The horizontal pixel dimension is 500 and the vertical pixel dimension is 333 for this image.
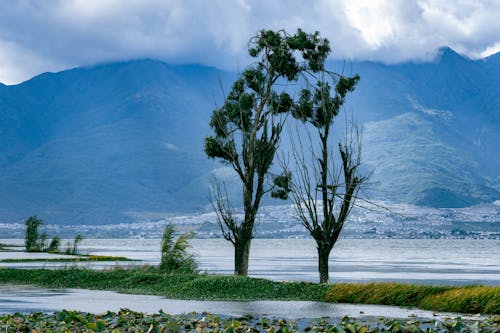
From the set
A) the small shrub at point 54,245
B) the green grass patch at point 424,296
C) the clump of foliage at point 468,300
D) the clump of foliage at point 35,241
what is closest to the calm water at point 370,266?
the small shrub at point 54,245

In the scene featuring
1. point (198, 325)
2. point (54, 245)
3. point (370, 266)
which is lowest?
point (198, 325)

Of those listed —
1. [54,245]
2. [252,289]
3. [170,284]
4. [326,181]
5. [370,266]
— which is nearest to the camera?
[252,289]

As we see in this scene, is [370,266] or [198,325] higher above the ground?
[370,266]

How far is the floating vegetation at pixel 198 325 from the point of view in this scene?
18.4 m

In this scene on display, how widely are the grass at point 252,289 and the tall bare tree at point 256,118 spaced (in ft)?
12.9

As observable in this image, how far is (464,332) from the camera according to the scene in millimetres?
18891

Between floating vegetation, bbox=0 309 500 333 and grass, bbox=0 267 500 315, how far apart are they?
375cm

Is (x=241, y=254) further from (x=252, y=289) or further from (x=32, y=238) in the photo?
(x=32, y=238)

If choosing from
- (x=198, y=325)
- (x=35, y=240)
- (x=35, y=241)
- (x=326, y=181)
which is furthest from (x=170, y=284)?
(x=35, y=241)

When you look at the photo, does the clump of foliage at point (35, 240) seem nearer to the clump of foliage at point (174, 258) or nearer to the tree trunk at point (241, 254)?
the clump of foliage at point (174, 258)

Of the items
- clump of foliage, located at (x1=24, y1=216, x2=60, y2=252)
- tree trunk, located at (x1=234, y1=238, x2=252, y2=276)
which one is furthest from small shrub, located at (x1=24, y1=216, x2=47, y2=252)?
tree trunk, located at (x1=234, y1=238, x2=252, y2=276)

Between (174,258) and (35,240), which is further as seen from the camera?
(35,240)

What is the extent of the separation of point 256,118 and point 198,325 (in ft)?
62.9

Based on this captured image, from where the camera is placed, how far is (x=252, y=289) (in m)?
31.0
